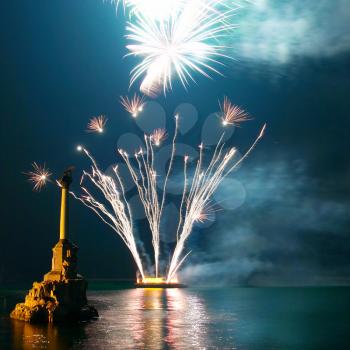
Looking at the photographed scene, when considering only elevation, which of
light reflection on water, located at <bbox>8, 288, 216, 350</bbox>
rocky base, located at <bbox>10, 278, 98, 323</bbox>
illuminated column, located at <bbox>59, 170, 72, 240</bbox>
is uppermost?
illuminated column, located at <bbox>59, 170, 72, 240</bbox>

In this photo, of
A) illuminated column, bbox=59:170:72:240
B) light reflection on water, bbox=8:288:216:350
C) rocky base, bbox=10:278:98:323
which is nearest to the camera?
light reflection on water, bbox=8:288:216:350

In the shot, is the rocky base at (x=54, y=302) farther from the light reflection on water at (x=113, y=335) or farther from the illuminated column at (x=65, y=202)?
the illuminated column at (x=65, y=202)

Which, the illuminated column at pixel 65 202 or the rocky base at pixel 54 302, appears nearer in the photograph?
the rocky base at pixel 54 302

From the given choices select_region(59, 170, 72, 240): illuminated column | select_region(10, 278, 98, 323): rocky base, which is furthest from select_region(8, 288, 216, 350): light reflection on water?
select_region(59, 170, 72, 240): illuminated column

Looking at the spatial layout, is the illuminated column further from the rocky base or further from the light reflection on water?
the light reflection on water

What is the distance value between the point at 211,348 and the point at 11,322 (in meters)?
20.9

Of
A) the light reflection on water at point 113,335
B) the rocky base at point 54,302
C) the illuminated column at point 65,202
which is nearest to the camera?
the light reflection on water at point 113,335

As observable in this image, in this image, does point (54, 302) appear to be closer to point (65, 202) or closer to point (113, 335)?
point (113, 335)

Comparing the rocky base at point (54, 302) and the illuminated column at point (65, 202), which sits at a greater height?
the illuminated column at point (65, 202)

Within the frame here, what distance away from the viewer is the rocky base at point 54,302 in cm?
3862

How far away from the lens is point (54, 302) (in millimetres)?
38875

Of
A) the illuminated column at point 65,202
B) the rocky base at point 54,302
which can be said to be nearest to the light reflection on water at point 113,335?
the rocky base at point 54,302

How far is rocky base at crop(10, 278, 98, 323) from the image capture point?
127 ft

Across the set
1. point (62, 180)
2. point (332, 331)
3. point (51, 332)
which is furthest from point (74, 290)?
point (332, 331)
